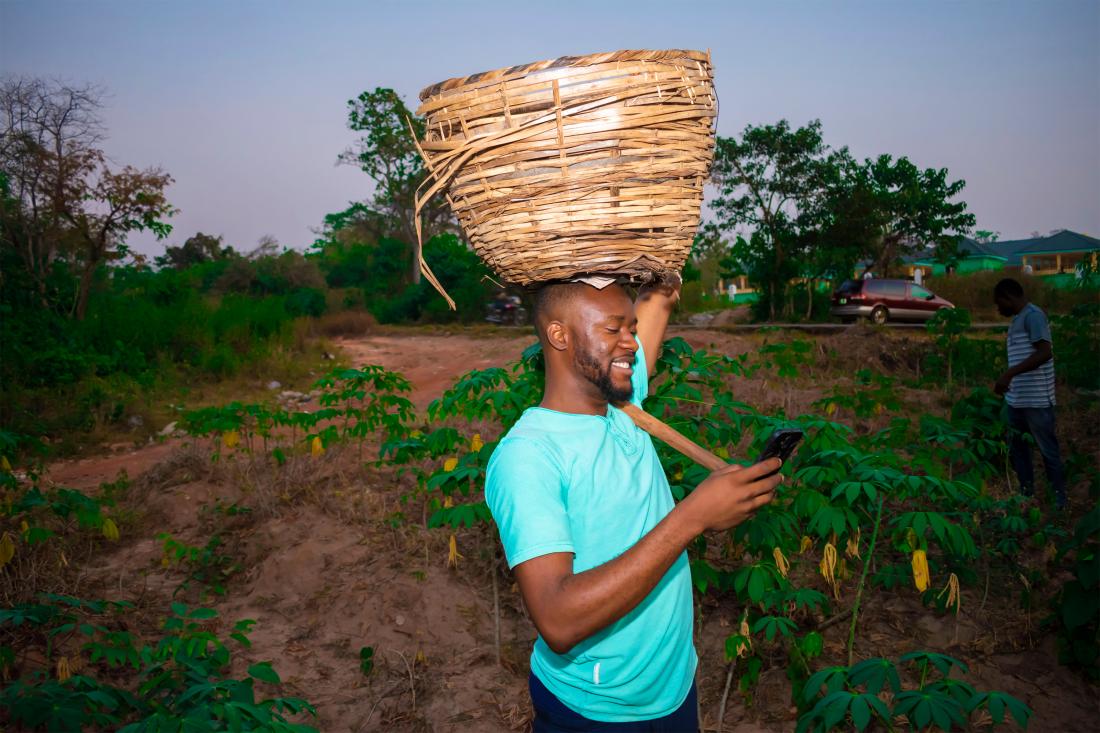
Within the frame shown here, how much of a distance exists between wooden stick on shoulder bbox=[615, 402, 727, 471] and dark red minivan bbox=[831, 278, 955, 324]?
57.3 feet

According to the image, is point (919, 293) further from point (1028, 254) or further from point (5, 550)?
point (1028, 254)

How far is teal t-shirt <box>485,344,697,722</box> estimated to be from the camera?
1434 millimetres

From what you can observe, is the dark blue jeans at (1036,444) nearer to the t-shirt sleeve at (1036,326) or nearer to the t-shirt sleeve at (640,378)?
the t-shirt sleeve at (1036,326)

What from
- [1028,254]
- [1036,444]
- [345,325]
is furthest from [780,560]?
[1028,254]

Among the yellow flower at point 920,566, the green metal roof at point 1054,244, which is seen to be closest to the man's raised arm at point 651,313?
the yellow flower at point 920,566

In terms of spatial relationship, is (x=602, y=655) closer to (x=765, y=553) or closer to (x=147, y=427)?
(x=765, y=553)

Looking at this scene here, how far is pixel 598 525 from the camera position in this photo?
4.88 ft

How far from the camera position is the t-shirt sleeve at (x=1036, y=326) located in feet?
16.5

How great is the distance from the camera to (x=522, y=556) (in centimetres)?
130

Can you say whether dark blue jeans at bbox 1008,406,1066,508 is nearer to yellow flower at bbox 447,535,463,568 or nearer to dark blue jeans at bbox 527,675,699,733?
yellow flower at bbox 447,535,463,568

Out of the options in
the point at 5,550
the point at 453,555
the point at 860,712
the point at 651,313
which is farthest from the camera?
the point at 453,555

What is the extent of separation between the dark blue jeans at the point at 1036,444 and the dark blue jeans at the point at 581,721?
4271 mm

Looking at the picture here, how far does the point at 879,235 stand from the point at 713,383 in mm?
19644

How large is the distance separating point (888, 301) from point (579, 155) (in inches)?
715
